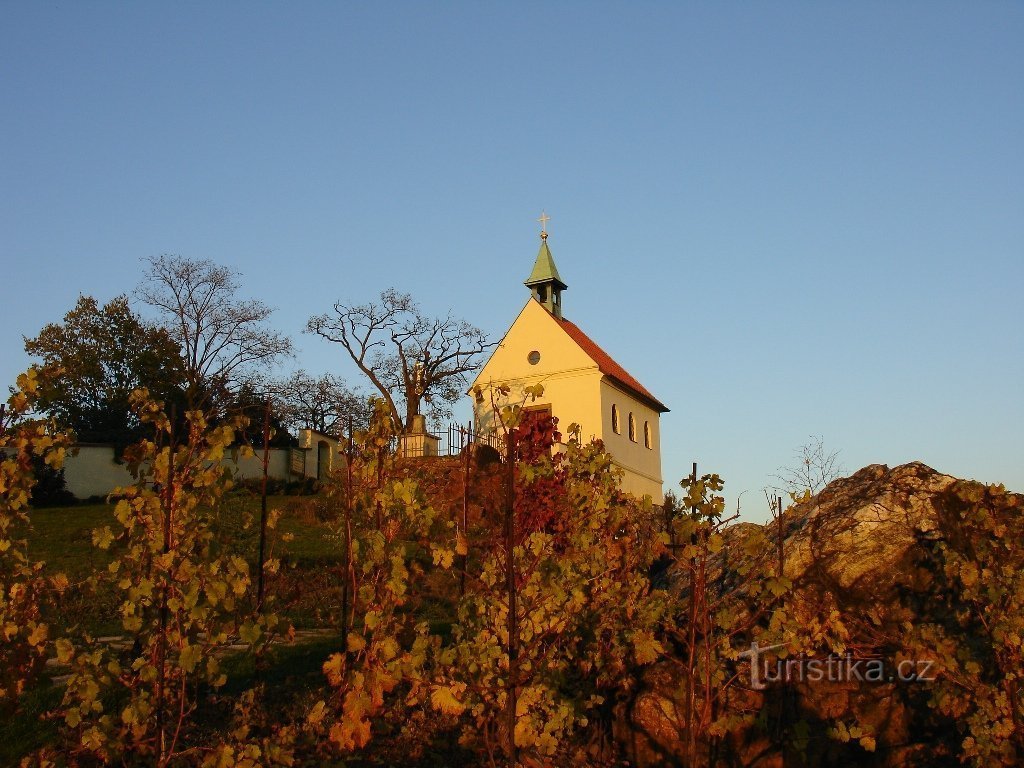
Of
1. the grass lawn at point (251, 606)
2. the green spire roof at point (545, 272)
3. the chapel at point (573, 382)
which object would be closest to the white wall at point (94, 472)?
the grass lawn at point (251, 606)

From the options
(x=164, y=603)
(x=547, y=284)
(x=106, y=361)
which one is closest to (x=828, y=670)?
(x=164, y=603)

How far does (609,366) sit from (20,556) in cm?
2912

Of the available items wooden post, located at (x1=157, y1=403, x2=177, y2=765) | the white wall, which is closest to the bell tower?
the white wall

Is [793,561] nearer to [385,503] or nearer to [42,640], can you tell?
[385,503]

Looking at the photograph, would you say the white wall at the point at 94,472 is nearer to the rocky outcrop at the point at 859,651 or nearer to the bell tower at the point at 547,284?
the bell tower at the point at 547,284

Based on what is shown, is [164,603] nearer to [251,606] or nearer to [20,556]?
[20,556]

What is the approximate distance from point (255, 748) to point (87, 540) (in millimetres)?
14129

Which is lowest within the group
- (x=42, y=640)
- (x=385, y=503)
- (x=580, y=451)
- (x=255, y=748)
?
(x=255, y=748)

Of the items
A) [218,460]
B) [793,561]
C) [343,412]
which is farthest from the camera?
[343,412]

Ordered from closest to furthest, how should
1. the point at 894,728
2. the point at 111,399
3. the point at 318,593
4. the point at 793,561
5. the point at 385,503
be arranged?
1. the point at 385,503
2. the point at 894,728
3. the point at 793,561
4. the point at 318,593
5. the point at 111,399

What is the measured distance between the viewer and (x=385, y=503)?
5977 mm

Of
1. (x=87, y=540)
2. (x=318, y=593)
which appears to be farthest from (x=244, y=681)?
(x=87, y=540)

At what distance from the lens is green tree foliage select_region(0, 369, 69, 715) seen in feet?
16.7

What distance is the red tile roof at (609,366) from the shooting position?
3167cm
